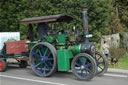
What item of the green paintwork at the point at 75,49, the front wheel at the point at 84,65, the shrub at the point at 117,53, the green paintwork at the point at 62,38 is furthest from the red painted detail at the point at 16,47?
the shrub at the point at 117,53

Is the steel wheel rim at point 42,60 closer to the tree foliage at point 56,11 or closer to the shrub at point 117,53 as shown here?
the tree foliage at point 56,11

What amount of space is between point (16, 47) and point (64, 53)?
293 centimetres

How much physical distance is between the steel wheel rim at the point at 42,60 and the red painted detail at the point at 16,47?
4.31 ft

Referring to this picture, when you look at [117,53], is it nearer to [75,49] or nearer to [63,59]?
[75,49]

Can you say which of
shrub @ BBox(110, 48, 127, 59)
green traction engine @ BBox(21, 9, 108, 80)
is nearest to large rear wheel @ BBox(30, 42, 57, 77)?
green traction engine @ BBox(21, 9, 108, 80)

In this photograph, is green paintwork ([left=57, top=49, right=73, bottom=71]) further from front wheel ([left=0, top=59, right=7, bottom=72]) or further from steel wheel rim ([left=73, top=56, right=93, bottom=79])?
front wheel ([left=0, top=59, right=7, bottom=72])

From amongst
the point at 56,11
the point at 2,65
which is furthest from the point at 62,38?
the point at 56,11

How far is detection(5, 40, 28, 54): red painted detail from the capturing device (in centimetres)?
945

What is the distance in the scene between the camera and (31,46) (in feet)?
28.9

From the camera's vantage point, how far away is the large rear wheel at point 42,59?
8125mm

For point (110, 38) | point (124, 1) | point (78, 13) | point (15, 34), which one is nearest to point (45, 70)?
point (15, 34)

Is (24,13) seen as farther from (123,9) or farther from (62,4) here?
(123,9)

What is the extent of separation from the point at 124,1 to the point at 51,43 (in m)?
16.2

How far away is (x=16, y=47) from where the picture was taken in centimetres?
952
